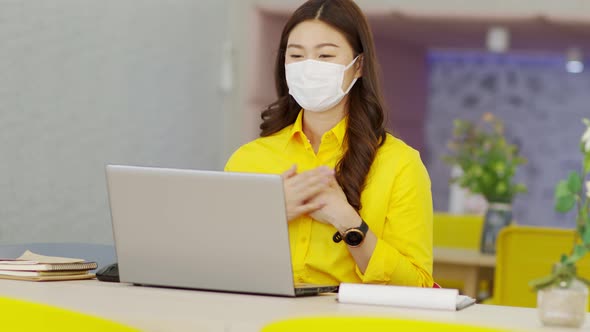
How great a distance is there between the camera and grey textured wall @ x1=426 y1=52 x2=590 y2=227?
9.79m

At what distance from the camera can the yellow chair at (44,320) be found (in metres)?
1.82

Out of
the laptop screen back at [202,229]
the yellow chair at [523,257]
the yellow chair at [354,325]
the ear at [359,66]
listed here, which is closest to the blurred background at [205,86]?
the ear at [359,66]

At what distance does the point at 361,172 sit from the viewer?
2607 mm

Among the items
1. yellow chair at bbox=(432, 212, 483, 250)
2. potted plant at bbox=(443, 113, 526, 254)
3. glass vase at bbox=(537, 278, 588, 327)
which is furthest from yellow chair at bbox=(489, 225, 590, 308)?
glass vase at bbox=(537, 278, 588, 327)

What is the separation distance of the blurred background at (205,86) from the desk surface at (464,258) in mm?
1326

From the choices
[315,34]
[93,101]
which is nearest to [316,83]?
[315,34]

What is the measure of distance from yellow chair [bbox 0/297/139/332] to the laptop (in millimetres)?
334

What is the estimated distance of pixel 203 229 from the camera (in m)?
2.12

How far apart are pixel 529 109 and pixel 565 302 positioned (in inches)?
329

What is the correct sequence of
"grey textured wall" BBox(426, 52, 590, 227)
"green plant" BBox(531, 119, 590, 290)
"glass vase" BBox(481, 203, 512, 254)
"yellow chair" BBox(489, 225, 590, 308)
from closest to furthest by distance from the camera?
"green plant" BBox(531, 119, 590, 290), "yellow chair" BBox(489, 225, 590, 308), "glass vase" BBox(481, 203, 512, 254), "grey textured wall" BBox(426, 52, 590, 227)

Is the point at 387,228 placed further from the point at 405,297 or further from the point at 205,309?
the point at 205,309

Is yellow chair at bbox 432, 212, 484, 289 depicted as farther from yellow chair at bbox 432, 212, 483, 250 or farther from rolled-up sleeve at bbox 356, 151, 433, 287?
rolled-up sleeve at bbox 356, 151, 433, 287

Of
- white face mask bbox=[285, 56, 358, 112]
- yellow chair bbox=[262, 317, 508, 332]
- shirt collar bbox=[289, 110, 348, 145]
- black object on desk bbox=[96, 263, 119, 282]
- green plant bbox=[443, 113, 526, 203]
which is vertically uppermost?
white face mask bbox=[285, 56, 358, 112]

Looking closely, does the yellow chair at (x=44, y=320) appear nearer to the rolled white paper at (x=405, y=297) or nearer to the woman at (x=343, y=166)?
the rolled white paper at (x=405, y=297)
